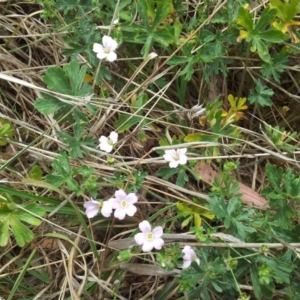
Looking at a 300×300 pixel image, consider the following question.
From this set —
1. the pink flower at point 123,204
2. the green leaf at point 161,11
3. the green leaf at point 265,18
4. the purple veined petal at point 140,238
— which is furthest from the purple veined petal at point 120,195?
the green leaf at point 265,18

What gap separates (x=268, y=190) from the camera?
1.60m

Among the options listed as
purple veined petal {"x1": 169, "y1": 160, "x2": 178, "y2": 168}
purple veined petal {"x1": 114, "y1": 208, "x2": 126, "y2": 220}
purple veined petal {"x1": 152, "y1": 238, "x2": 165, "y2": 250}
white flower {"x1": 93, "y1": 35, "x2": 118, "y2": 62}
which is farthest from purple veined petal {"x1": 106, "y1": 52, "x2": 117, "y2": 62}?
purple veined petal {"x1": 152, "y1": 238, "x2": 165, "y2": 250}

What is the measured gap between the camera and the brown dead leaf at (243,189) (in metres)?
1.78

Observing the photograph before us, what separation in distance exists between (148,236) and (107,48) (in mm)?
619

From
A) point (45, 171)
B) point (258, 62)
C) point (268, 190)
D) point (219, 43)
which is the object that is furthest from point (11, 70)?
point (268, 190)

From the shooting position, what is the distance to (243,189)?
5.91ft

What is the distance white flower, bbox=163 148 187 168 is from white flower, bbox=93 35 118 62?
35cm

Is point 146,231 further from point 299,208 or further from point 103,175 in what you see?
point 299,208

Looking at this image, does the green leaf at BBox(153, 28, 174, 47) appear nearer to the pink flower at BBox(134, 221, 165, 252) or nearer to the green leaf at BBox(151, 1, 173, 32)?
the green leaf at BBox(151, 1, 173, 32)

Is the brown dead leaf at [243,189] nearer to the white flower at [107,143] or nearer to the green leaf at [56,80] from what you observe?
the white flower at [107,143]

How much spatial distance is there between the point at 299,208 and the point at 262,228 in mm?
197

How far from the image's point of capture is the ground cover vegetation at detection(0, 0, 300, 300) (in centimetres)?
152

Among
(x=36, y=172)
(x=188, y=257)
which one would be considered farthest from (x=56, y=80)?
(x=188, y=257)

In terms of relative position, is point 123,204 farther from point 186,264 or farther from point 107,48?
point 107,48
